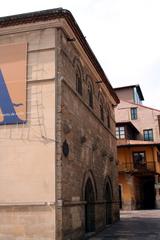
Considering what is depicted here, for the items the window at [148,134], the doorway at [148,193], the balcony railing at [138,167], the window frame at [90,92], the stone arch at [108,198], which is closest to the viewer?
the window frame at [90,92]

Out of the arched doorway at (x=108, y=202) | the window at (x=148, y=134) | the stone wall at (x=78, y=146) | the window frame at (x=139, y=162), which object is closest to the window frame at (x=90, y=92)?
the stone wall at (x=78, y=146)

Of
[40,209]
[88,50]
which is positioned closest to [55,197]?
[40,209]

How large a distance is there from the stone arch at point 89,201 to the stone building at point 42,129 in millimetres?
258

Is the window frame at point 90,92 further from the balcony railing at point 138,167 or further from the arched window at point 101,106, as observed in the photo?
the balcony railing at point 138,167

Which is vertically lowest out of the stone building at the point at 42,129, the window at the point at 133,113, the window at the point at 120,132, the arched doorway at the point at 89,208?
the arched doorway at the point at 89,208

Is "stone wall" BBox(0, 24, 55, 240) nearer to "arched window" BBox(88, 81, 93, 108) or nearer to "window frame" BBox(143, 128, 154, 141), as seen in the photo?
"arched window" BBox(88, 81, 93, 108)

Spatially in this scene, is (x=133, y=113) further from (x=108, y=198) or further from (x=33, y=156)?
(x=33, y=156)

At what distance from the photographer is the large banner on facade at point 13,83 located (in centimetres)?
1211

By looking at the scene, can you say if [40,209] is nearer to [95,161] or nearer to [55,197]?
[55,197]

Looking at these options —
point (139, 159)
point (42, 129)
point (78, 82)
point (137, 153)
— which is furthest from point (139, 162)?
point (42, 129)

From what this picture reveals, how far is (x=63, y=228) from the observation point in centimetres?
1126

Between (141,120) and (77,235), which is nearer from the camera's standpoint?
(77,235)

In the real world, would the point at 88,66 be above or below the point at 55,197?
above

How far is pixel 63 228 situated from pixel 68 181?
5.25ft
